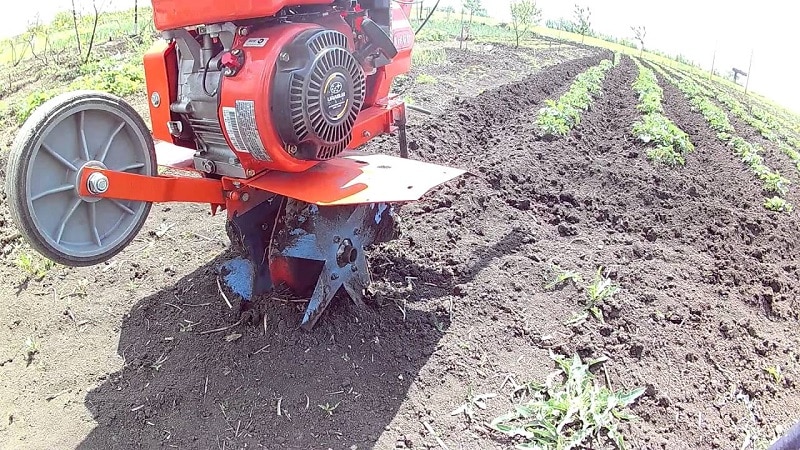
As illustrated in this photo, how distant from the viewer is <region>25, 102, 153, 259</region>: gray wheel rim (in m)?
2.82

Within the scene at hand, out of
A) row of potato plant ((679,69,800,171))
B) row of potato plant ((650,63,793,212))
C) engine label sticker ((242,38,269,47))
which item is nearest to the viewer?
engine label sticker ((242,38,269,47))

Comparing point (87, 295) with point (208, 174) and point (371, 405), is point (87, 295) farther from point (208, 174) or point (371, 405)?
point (371, 405)

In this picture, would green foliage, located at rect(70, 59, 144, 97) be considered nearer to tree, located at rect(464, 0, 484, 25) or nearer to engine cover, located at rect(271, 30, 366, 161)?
engine cover, located at rect(271, 30, 366, 161)

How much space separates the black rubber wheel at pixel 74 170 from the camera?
107 inches

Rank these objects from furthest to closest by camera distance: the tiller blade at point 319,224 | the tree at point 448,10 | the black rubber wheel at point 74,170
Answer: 1. the tree at point 448,10
2. the tiller blade at point 319,224
3. the black rubber wheel at point 74,170

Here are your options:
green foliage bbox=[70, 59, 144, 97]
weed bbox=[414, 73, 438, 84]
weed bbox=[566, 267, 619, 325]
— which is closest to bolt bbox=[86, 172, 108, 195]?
weed bbox=[566, 267, 619, 325]

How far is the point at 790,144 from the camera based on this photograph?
36.3 ft

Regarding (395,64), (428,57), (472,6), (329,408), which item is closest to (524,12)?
(472,6)

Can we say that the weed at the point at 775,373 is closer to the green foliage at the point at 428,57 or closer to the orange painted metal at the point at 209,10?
the orange painted metal at the point at 209,10

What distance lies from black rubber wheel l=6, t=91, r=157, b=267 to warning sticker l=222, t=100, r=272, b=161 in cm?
41

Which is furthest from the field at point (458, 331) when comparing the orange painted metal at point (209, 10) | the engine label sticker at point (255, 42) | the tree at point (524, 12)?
the tree at point (524, 12)

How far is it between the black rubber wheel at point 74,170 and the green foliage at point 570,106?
17.1ft

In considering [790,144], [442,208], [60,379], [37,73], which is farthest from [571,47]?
[60,379]

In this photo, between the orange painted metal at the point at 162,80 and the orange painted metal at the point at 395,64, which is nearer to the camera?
the orange painted metal at the point at 162,80
